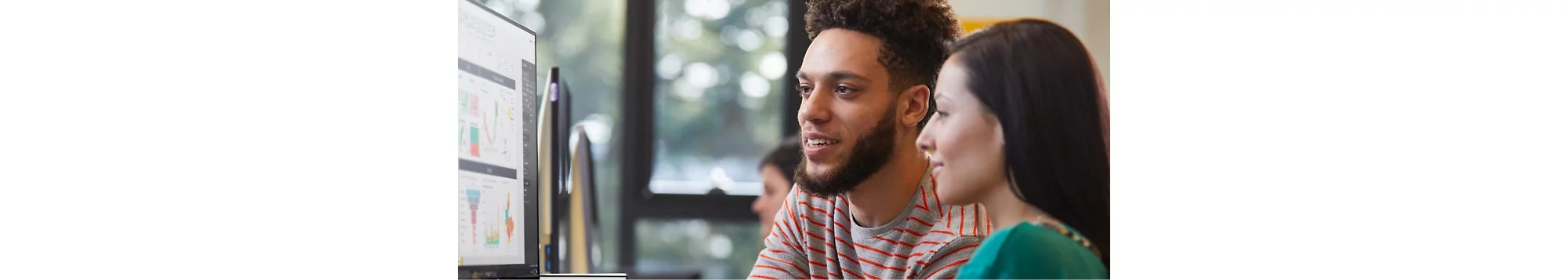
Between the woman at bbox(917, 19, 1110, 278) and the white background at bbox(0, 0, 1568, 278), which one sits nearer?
the woman at bbox(917, 19, 1110, 278)

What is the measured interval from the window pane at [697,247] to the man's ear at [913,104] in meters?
0.39

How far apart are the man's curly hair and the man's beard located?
0.06 m

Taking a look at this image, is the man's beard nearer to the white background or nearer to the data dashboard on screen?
the white background

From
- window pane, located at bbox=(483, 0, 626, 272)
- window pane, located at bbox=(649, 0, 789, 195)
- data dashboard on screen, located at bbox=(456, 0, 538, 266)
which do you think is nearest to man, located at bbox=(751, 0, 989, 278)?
Answer: window pane, located at bbox=(649, 0, 789, 195)

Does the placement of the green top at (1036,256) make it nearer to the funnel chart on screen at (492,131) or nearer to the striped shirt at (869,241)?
the striped shirt at (869,241)

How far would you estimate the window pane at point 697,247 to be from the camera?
187 cm

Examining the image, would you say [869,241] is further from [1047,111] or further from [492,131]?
[492,131]

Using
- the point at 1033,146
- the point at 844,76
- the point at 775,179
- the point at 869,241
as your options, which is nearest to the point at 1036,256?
the point at 1033,146

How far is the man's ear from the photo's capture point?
5.25ft

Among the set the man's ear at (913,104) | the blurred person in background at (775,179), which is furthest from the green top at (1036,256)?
the blurred person in background at (775,179)

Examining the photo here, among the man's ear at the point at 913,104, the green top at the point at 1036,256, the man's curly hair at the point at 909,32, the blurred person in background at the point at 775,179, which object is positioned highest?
the man's curly hair at the point at 909,32

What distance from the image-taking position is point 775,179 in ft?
5.95

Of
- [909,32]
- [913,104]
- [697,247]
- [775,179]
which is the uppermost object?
[909,32]
